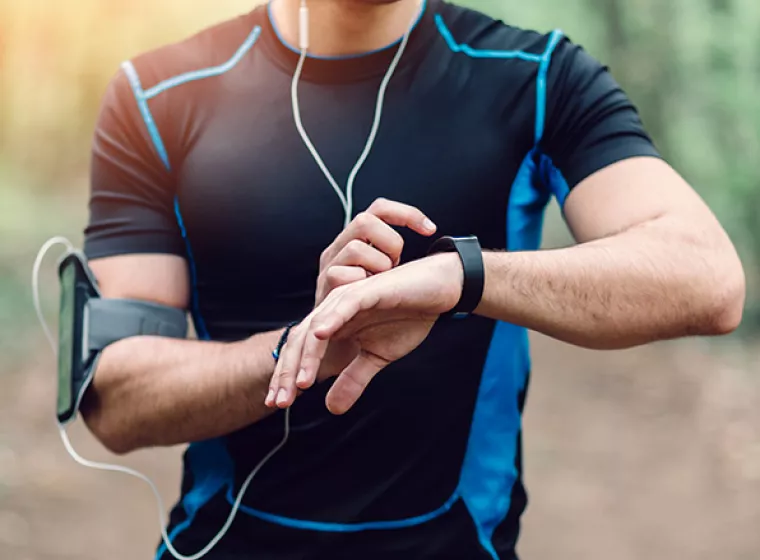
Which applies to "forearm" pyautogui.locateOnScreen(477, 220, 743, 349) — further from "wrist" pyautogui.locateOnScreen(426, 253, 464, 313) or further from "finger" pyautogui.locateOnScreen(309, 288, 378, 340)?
"finger" pyautogui.locateOnScreen(309, 288, 378, 340)

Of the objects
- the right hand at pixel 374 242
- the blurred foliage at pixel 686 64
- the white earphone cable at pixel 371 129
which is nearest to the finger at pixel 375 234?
the right hand at pixel 374 242

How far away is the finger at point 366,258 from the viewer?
145cm

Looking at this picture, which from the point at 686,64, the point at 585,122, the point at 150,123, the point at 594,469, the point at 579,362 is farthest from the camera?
the point at 579,362

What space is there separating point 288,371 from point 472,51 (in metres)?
0.69

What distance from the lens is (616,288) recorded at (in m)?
1.53

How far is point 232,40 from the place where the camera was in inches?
74.6

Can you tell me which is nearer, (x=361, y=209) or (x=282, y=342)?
(x=282, y=342)

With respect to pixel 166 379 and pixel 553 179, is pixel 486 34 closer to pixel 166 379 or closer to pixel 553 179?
pixel 553 179

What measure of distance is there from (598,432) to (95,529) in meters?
2.40

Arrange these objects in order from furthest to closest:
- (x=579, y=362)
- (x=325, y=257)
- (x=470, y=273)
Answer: (x=579, y=362)
(x=325, y=257)
(x=470, y=273)

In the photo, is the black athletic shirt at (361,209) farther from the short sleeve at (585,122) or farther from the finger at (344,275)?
the finger at (344,275)

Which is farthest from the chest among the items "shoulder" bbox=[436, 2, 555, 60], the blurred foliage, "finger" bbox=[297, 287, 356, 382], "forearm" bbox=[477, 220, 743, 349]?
the blurred foliage

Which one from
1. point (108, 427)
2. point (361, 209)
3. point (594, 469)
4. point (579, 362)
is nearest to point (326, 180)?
point (361, 209)

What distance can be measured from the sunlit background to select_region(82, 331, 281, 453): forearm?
2.68 metres
